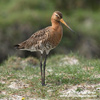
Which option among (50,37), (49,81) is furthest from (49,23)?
(50,37)

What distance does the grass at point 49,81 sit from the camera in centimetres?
739

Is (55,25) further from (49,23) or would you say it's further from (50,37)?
(49,23)

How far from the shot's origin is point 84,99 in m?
6.89

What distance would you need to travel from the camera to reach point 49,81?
8422 millimetres

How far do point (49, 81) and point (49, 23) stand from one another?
787 cm

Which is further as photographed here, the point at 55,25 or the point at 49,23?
the point at 49,23

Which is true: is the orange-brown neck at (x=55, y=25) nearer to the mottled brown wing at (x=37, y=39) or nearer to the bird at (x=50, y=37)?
the bird at (x=50, y=37)

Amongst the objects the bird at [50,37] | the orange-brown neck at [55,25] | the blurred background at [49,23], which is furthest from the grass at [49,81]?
the blurred background at [49,23]

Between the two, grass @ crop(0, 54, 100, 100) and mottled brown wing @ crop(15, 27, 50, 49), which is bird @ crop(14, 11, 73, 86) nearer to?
mottled brown wing @ crop(15, 27, 50, 49)

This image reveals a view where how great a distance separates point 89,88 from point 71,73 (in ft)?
4.91

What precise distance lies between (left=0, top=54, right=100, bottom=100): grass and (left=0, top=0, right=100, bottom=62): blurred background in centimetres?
474

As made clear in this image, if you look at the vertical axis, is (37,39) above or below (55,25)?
below

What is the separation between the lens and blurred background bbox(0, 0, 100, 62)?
1520 cm

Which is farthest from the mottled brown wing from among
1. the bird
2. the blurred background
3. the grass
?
the blurred background
